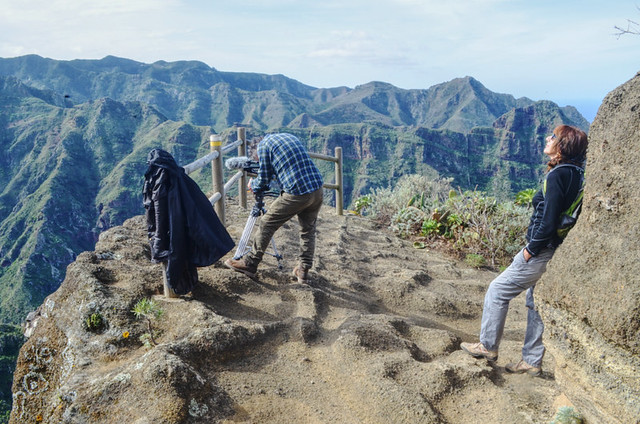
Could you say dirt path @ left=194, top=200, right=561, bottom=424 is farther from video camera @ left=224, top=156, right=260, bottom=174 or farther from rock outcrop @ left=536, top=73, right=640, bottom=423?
video camera @ left=224, top=156, right=260, bottom=174

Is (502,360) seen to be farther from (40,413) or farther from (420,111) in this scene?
(420,111)

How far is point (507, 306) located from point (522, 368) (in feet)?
1.79

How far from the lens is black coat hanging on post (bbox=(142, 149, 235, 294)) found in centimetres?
369

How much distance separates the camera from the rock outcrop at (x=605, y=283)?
7.11ft

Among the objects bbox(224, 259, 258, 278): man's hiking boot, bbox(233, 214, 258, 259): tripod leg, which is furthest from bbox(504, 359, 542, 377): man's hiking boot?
bbox(233, 214, 258, 259): tripod leg

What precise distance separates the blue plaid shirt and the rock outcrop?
2.38 metres

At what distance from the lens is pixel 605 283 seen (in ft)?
7.56

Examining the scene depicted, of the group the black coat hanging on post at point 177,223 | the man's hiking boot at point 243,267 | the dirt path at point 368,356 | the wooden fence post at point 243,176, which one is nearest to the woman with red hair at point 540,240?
the dirt path at point 368,356

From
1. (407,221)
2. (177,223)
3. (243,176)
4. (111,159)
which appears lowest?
(407,221)

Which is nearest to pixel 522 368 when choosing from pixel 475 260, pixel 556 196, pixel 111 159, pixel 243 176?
pixel 556 196

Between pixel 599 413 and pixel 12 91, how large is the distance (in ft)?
479

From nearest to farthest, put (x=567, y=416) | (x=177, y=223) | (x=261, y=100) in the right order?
1. (x=567, y=416)
2. (x=177, y=223)
3. (x=261, y=100)

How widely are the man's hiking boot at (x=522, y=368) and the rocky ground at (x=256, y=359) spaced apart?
0.07m

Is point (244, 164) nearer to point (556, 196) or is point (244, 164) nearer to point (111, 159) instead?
point (556, 196)
